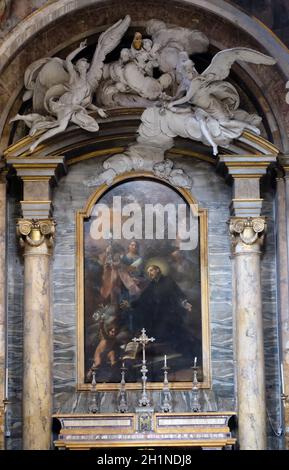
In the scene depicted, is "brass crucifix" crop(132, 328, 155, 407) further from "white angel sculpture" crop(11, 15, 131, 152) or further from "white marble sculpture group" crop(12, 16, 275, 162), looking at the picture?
"white angel sculpture" crop(11, 15, 131, 152)

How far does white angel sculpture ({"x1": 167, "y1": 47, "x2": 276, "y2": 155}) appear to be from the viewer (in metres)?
19.6

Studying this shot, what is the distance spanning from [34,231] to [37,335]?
148cm

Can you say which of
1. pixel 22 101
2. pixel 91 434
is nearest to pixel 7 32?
pixel 22 101

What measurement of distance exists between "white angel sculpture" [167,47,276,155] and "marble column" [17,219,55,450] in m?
2.57

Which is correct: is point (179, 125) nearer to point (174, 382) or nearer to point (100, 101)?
point (100, 101)

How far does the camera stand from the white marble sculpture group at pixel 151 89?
1973 cm

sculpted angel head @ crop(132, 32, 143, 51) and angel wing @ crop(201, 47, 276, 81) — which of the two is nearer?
angel wing @ crop(201, 47, 276, 81)

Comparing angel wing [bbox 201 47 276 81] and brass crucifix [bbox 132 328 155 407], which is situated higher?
angel wing [bbox 201 47 276 81]

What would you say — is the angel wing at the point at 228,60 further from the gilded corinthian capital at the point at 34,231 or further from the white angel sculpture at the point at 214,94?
the gilded corinthian capital at the point at 34,231

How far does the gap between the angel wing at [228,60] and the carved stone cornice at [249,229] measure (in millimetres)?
2061

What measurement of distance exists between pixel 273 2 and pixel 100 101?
2851mm

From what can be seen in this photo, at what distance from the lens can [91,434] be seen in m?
19.1

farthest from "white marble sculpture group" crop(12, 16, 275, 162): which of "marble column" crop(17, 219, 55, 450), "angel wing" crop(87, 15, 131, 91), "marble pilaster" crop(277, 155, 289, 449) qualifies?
"marble column" crop(17, 219, 55, 450)
